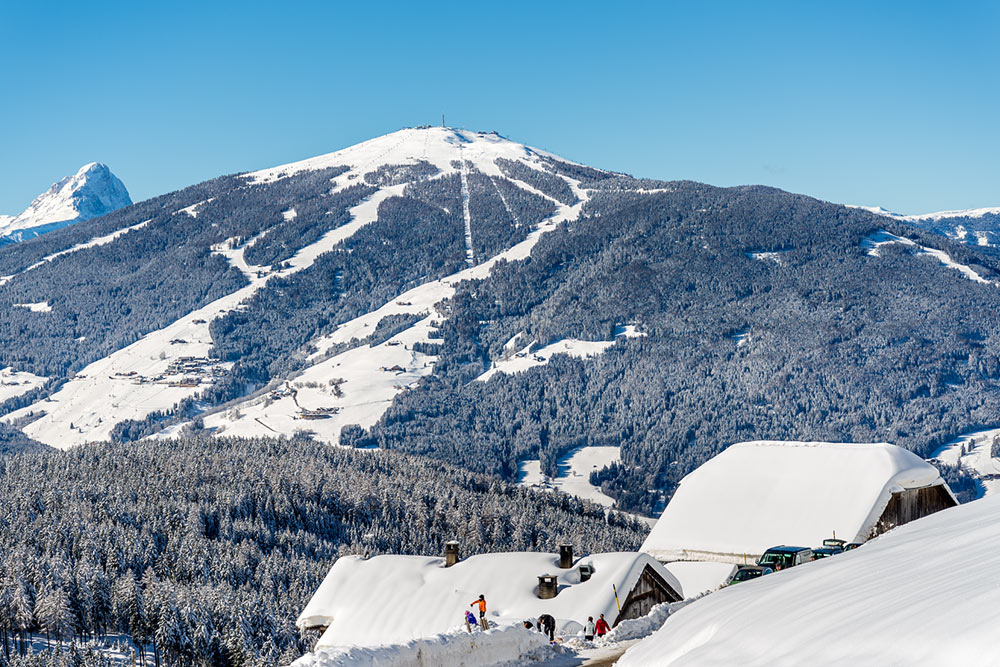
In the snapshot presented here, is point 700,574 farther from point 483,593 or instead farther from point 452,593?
point 452,593

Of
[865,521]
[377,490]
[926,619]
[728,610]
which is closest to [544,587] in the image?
[865,521]

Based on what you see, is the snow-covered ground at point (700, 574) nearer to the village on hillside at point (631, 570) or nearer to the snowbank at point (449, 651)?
the village on hillside at point (631, 570)

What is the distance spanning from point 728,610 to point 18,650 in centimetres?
9552

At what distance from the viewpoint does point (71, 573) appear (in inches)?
4254

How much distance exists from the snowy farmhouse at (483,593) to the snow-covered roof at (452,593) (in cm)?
4

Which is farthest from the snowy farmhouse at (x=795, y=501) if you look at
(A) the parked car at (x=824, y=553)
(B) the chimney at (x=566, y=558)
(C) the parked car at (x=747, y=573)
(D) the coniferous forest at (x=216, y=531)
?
(D) the coniferous forest at (x=216, y=531)

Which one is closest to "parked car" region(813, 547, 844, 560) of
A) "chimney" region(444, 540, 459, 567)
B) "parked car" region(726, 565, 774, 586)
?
"parked car" region(726, 565, 774, 586)

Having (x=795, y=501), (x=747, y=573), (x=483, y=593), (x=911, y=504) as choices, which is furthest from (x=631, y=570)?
(x=911, y=504)

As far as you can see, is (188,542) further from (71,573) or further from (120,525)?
(71,573)

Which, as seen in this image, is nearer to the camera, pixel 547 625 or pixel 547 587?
pixel 547 625

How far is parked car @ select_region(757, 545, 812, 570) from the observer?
120 ft

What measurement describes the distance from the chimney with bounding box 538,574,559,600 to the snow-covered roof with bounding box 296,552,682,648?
0.29 metres

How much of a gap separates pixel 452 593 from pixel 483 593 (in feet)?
5.29

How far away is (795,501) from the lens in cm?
5894
